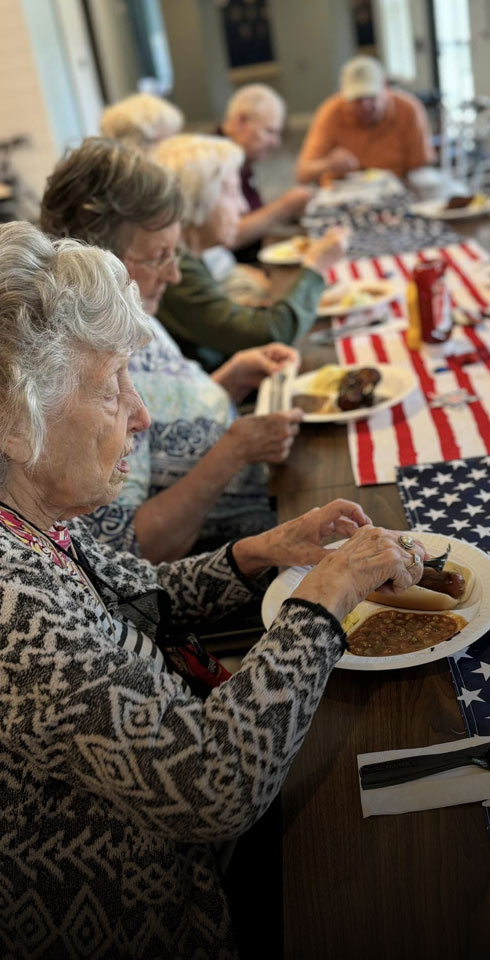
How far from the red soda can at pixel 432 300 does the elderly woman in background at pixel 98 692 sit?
1108mm

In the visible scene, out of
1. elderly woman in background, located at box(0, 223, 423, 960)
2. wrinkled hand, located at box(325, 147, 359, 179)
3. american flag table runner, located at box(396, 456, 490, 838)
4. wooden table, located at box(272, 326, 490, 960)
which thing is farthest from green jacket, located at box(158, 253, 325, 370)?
wrinkled hand, located at box(325, 147, 359, 179)

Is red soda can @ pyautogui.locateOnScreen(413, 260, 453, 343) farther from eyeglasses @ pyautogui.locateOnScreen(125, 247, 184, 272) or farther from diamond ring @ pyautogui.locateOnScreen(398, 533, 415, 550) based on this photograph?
diamond ring @ pyautogui.locateOnScreen(398, 533, 415, 550)

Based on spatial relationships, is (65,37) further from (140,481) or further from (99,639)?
(99,639)

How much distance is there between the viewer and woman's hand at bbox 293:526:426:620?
3.53 feet

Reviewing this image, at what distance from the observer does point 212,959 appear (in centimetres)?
106

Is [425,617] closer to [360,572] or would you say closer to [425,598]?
[425,598]

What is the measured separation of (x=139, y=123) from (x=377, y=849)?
11.5ft

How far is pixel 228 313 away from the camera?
102 inches

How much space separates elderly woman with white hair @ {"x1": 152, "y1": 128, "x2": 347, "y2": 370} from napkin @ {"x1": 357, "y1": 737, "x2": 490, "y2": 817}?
1758 mm

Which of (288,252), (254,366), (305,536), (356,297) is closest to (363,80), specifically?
(288,252)

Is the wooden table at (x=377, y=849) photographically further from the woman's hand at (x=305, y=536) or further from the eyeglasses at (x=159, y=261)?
the eyeglasses at (x=159, y=261)

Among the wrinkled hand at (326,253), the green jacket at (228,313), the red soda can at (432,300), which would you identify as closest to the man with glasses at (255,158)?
the wrinkled hand at (326,253)

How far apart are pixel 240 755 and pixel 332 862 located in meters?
0.15

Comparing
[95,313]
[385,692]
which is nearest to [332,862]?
[385,692]
